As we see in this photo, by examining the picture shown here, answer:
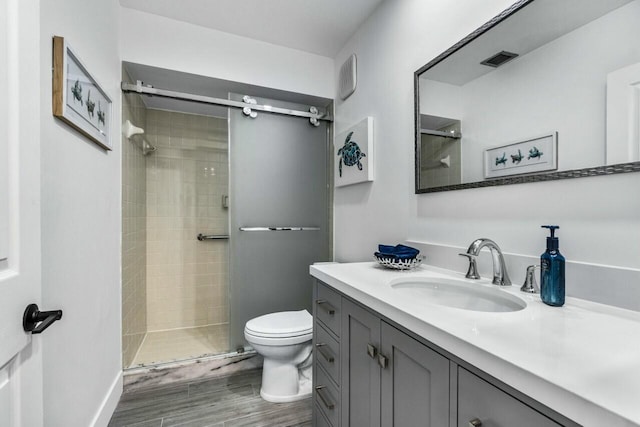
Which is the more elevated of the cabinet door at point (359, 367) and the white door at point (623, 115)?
the white door at point (623, 115)

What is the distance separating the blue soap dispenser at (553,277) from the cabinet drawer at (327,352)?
0.74 m

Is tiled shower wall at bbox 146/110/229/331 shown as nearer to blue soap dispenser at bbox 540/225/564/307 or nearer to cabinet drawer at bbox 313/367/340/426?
cabinet drawer at bbox 313/367/340/426

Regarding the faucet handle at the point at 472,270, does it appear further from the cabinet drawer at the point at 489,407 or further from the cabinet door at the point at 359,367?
the cabinet drawer at the point at 489,407

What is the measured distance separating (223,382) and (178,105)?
2.39m

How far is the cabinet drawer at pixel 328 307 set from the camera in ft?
3.97

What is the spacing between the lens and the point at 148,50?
1970 millimetres

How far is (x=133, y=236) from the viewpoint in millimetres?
2271

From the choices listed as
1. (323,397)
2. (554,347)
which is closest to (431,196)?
(554,347)

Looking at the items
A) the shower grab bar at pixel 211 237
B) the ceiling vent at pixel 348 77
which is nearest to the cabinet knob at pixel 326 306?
the ceiling vent at pixel 348 77

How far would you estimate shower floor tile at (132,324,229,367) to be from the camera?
7.47 feet

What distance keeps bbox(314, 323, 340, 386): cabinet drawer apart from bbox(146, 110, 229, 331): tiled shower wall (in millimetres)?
1713

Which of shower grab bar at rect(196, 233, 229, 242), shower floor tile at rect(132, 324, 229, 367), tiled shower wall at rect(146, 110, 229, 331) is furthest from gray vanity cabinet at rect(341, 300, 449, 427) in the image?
shower grab bar at rect(196, 233, 229, 242)

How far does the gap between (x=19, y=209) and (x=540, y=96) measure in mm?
1499

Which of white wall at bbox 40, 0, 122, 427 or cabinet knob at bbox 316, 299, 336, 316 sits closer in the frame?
white wall at bbox 40, 0, 122, 427
